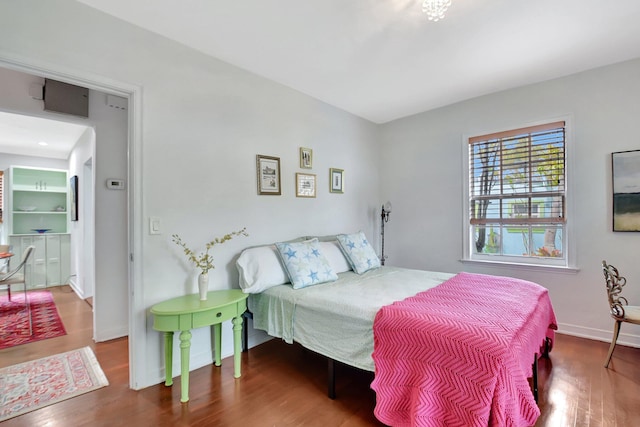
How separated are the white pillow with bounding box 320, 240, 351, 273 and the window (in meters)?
1.65

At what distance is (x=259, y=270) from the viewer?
8.20ft

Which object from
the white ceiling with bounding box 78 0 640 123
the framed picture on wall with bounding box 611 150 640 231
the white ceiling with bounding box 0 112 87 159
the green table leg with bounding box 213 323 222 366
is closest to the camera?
the white ceiling with bounding box 78 0 640 123

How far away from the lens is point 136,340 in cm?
209

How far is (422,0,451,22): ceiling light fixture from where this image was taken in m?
1.81

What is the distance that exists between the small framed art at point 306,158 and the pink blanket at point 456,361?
6.39 feet

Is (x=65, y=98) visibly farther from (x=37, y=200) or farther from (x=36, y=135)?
(x=37, y=200)

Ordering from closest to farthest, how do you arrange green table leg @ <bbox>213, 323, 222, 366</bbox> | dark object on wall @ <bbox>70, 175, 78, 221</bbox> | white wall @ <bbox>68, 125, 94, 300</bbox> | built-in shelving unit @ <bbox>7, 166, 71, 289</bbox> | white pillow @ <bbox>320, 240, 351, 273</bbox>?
green table leg @ <bbox>213, 323, 222, 366</bbox> < white pillow @ <bbox>320, 240, 351, 273</bbox> < white wall @ <bbox>68, 125, 94, 300</bbox> < dark object on wall @ <bbox>70, 175, 78, 221</bbox> < built-in shelving unit @ <bbox>7, 166, 71, 289</bbox>

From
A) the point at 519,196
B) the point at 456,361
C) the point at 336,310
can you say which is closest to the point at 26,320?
the point at 336,310

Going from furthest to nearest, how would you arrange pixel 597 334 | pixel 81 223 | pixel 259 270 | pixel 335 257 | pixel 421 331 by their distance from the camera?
pixel 81 223
pixel 335 257
pixel 597 334
pixel 259 270
pixel 421 331

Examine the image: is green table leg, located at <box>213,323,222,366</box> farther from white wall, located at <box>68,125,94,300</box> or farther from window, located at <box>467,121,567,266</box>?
window, located at <box>467,121,567,266</box>

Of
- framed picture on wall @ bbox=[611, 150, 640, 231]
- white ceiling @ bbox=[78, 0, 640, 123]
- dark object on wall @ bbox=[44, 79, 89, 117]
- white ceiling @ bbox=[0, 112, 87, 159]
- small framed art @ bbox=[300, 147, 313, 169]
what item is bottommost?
framed picture on wall @ bbox=[611, 150, 640, 231]

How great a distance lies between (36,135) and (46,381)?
4.06 m

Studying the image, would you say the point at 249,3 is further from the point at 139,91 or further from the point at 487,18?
the point at 487,18

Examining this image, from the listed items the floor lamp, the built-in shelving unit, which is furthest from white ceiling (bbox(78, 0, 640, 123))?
the built-in shelving unit
